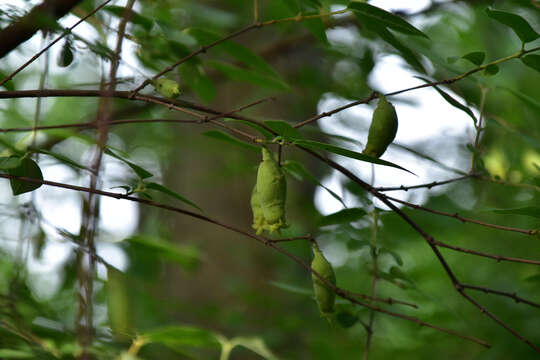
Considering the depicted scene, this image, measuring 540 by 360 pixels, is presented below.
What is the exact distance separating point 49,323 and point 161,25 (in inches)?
19.5

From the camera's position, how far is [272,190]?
0.65 meters

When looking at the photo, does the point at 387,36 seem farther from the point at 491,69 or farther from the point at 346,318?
the point at 346,318

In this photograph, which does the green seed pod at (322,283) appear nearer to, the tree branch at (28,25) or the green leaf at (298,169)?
the green leaf at (298,169)

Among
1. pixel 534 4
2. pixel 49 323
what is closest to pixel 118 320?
pixel 49 323

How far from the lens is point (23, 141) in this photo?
1.00 metres

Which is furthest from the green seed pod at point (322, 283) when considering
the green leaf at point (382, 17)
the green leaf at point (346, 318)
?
the green leaf at point (382, 17)

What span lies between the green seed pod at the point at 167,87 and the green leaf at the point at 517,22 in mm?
417

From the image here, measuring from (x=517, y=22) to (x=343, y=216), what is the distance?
38cm

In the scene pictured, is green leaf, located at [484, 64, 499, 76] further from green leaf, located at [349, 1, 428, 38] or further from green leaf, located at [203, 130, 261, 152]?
green leaf, located at [203, 130, 261, 152]

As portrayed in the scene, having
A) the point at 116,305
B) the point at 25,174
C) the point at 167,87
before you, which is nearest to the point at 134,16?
the point at 167,87

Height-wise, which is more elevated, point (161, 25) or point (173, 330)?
point (161, 25)

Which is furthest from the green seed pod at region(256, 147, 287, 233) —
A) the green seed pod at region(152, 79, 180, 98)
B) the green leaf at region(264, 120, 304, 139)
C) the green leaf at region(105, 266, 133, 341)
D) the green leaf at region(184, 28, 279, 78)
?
the green leaf at region(184, 28, 279, 78)

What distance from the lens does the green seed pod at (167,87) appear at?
71cm

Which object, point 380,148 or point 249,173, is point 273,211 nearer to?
point 380,148
